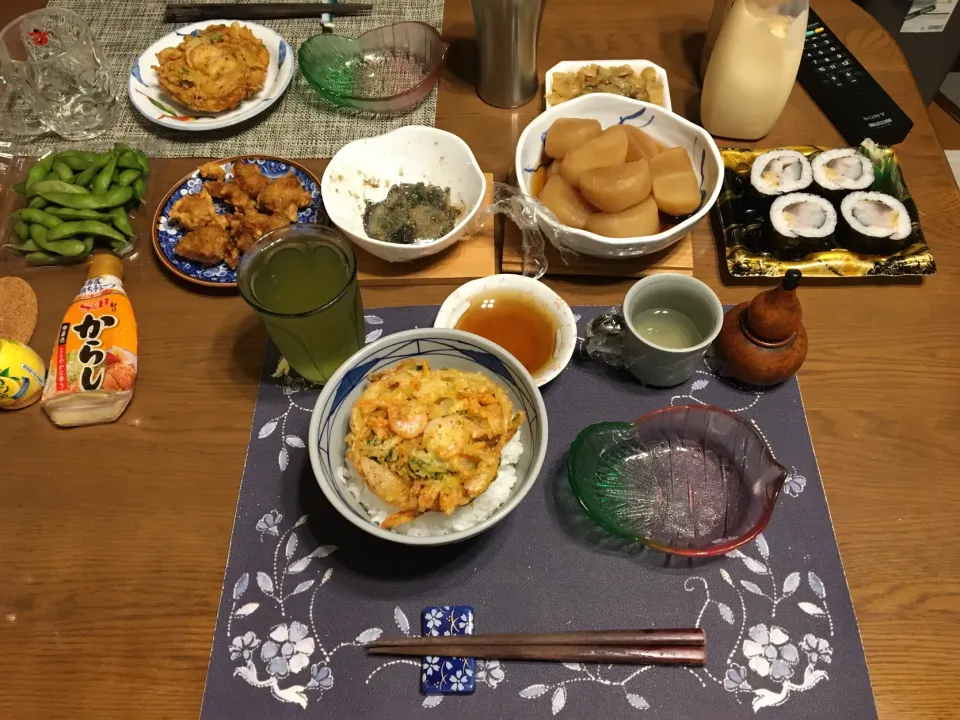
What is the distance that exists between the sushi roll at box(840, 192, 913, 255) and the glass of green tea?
3.84ft

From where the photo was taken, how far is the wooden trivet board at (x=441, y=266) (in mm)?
1567

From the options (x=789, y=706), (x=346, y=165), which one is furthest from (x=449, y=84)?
(x=789, y=706)

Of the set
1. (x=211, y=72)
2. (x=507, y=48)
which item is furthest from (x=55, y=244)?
(x=507, y=48)

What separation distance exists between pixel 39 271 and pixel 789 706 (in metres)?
1.90

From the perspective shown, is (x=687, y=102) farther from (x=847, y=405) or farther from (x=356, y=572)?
(x=356, y=572)

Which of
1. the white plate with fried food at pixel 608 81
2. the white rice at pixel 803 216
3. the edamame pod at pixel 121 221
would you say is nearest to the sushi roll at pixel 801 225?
the white rice at pixel 803 216

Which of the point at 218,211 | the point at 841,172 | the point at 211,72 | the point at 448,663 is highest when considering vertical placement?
the point at 211,72

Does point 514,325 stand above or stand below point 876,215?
below

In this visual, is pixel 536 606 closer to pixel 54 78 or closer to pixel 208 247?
pixel 208 247

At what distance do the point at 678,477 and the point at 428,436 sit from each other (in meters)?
0.52

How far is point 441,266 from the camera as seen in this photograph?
1582mm

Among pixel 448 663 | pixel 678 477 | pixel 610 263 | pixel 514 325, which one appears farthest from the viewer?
pixel 610 263

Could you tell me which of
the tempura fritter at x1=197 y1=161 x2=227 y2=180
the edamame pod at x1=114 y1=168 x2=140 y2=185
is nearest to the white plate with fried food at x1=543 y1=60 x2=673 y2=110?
the tempura fritter at x1=197 y1=161 x2=227 y2=180

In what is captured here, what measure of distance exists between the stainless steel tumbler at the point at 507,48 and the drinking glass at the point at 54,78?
112 cm
